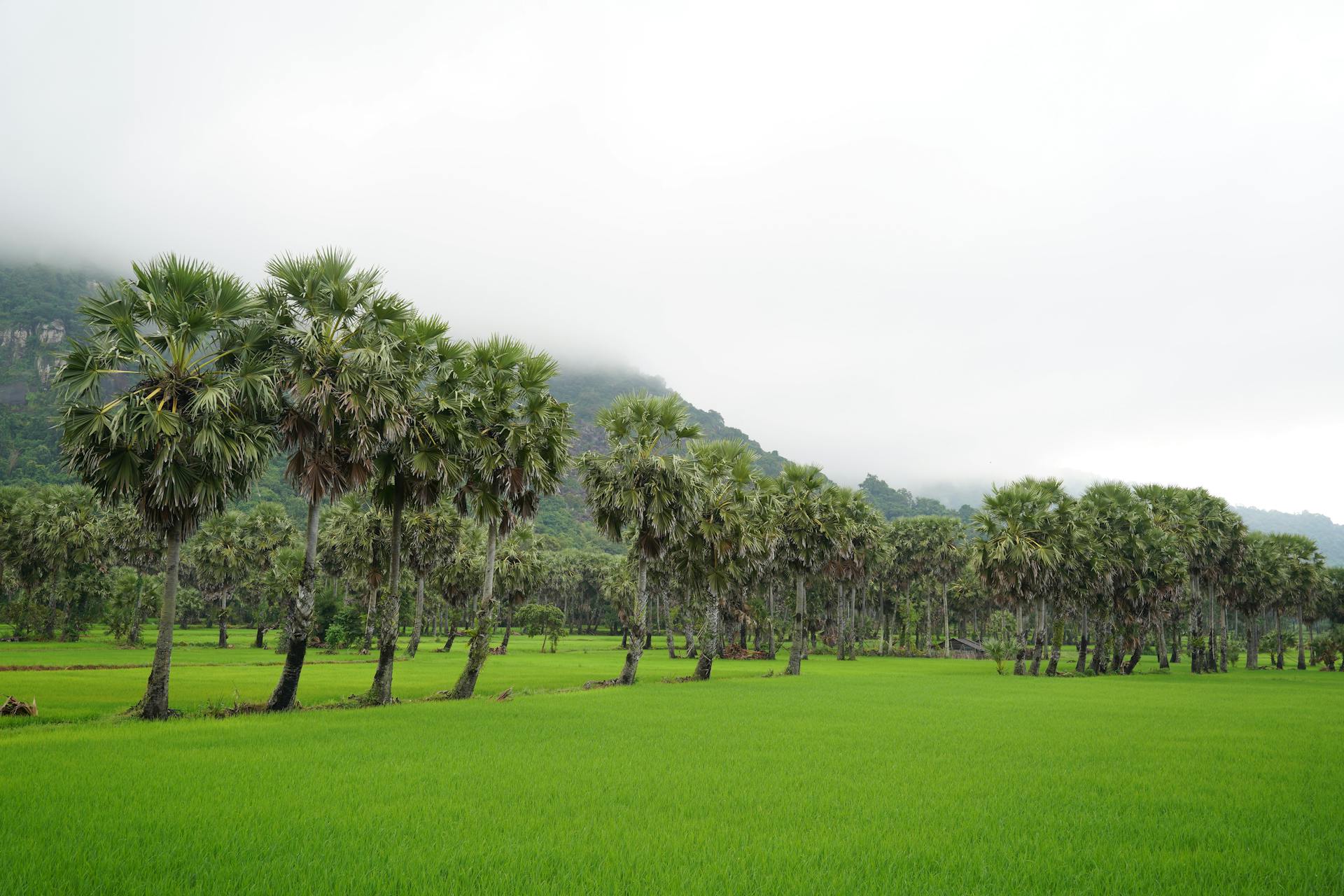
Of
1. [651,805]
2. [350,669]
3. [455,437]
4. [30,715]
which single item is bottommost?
[350,669]

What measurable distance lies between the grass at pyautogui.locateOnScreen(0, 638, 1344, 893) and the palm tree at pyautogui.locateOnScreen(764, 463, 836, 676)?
19.7m

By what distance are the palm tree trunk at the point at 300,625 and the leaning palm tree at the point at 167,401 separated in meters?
2.35

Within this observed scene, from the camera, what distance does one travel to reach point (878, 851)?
25.7ft

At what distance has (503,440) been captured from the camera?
23.6 m

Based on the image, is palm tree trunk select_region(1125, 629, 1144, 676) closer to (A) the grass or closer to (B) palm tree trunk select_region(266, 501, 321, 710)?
(A) the grass

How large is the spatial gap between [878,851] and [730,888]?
2123 millimetres

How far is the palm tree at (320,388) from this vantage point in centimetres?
1891

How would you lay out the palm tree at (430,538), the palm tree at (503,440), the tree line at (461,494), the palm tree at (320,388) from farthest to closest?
the palm tree at (430,538) < the palm tree at (503,440) < the palm tree at (320,388) < the tree line at (461,494)

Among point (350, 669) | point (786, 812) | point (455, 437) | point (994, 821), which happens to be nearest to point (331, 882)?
point (786, 812)

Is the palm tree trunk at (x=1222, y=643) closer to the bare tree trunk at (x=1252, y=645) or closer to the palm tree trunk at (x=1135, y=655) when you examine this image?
the bare tree trunk at (x=1252, y=645)

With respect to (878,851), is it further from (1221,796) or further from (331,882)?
(1221,796)

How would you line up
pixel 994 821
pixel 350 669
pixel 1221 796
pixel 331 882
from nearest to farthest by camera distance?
pixel 331 882
pixel 994 821
pixel 1221 796
pixel 350 669

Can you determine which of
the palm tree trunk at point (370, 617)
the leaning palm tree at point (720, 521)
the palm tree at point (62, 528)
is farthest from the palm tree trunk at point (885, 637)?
the palm tree at point (62, 528)

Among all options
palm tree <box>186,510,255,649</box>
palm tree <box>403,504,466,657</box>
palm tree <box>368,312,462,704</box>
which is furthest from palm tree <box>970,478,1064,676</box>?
palm tree <box>186,510,255,649</box>
